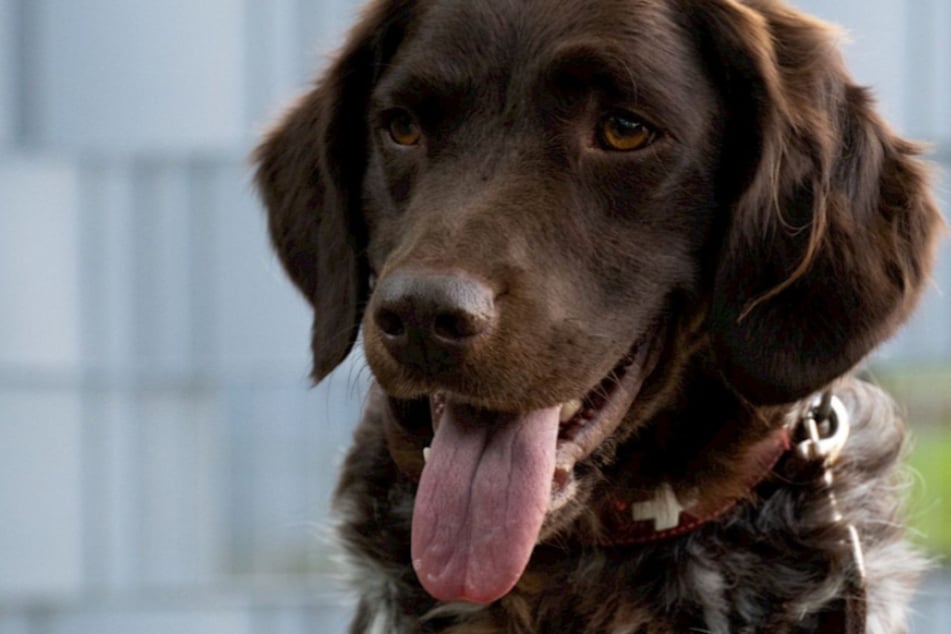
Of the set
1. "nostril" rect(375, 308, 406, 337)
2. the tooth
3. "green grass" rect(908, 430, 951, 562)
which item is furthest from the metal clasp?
"green grass" rect(908, 430, 951, 562)

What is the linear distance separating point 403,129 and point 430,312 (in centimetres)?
66

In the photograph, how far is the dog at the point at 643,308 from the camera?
123 inches

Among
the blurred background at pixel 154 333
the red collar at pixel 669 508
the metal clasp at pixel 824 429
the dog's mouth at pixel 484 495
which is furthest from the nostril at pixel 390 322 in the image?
the blurred background at pixel 154 333

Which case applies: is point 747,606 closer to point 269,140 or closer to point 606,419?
point 606,419

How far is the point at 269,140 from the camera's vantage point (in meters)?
4.08

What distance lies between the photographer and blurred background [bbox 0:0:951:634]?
279 inches

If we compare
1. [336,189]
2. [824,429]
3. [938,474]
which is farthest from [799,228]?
[938,474]

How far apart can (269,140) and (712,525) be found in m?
1.37

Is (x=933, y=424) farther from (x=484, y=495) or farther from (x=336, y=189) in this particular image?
(x=484, y=495)

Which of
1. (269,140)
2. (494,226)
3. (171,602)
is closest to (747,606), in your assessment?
(494,226)

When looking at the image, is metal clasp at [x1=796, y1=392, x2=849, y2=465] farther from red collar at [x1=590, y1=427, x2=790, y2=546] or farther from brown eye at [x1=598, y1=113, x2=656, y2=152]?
brown eye at [x1=598, y1=113, x2=656, y2=152]

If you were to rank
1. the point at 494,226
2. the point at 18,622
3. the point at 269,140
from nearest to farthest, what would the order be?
the point at 494,226
the point at 269,140
the point at 18,622

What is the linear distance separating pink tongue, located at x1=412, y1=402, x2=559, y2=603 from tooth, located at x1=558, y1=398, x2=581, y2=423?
109mm

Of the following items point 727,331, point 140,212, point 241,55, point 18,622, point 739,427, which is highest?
point 727,331
